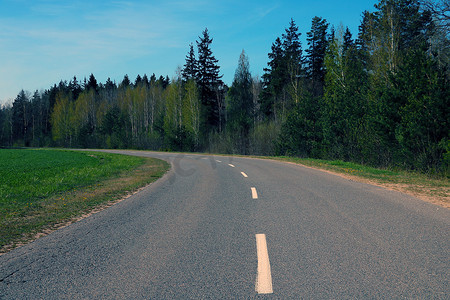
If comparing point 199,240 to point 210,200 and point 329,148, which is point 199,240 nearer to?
point 210,200

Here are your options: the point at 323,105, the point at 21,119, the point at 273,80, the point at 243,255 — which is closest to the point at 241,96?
the point at 273,80

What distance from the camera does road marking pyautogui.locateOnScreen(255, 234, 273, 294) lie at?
3361 millimetres

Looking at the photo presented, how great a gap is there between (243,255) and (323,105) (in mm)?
25803

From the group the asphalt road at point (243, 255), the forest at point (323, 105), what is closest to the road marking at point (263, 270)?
the asphalt road at point (243, 255)

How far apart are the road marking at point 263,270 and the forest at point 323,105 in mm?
11791

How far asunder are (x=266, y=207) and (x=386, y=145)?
13.1 metres

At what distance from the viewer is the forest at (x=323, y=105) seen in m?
14.7

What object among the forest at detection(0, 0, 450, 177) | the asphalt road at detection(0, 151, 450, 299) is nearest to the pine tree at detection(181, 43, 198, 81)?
the forest at detection(0, 0, 450, 177)

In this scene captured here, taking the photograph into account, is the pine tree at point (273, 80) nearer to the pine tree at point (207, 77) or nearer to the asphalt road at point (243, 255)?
the pine tree at point (207, 77)

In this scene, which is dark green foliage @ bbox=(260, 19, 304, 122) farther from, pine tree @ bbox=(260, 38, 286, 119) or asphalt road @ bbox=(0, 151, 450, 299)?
asphalt road @ bbox=(0, 151, 450, 299)

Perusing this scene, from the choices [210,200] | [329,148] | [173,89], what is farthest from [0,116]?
[210,200]

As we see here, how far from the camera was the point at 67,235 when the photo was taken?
5617 mm

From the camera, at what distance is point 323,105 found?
27984mm

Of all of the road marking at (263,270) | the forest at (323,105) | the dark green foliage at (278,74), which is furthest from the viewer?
the dark green foliage at (278,74)
